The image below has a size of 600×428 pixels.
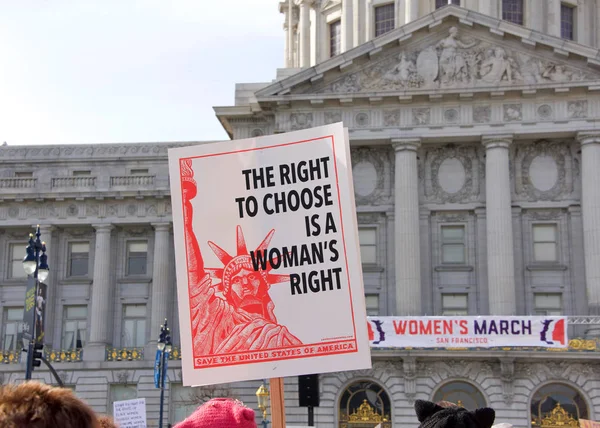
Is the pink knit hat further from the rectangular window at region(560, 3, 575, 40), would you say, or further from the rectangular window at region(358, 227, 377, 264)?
the rectangular window at region(560, 3, 575, 40)

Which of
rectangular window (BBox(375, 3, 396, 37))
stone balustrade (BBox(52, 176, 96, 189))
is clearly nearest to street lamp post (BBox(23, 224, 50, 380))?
stone balustrade (BBox(52, 176, 96, 189))

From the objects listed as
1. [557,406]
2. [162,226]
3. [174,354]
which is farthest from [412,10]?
[557,406]

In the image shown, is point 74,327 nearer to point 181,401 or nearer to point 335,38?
point 181,401

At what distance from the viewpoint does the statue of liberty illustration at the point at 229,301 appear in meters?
8.12

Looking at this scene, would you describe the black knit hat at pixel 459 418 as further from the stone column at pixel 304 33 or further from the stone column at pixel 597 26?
the stone column at pixel 304 33

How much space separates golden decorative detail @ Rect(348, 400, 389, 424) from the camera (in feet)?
140

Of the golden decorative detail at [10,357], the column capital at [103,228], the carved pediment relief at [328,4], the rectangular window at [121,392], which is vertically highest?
the carved pediment relief at [328,4]

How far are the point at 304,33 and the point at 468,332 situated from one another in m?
33.0

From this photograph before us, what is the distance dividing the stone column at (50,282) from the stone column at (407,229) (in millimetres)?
16277

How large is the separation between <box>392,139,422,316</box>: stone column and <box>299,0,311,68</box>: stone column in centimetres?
2390

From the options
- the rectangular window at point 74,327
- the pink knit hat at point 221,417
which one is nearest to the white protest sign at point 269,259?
the pink knit hat at point 221,417

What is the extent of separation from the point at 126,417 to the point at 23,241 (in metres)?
28.5

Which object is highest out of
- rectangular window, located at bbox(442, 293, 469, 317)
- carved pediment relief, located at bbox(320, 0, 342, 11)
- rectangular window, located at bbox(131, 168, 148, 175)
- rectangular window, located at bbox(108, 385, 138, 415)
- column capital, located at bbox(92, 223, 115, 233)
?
carved pediment relief, located at bbox(320, 0, 342, 11)

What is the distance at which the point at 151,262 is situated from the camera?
49219mm
